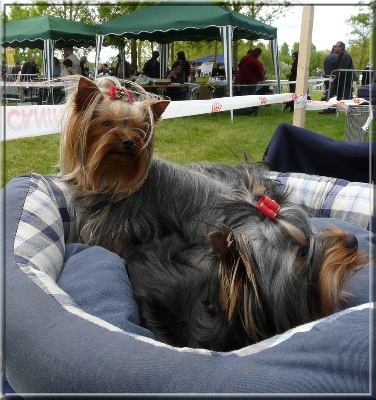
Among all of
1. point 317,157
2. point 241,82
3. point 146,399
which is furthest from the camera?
point 241,82

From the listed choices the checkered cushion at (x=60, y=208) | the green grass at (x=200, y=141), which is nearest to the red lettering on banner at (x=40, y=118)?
the checkered cushion at (x=60, y=208)

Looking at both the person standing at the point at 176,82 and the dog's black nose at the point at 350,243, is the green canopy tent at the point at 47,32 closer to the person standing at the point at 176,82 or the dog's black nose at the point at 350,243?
the person standing at the point at 176,82

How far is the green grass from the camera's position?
599cm

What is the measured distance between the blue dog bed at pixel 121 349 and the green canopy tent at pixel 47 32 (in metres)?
12.3

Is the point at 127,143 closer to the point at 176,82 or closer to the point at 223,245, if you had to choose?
the point at 223,245

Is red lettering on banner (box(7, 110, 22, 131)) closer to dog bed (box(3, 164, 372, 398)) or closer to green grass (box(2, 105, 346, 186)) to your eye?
green grass (box(2, 105, 346, 186))

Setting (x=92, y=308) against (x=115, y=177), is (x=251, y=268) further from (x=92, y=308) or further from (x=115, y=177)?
(x=115, y=177)

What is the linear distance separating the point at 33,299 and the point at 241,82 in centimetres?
1333

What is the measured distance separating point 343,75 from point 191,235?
33.5 ft

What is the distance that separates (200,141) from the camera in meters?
8.25

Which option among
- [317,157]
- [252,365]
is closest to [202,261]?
[252,365]

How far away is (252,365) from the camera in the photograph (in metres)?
1.40

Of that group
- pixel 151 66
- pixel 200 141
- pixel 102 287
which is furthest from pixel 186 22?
pixel 102 287

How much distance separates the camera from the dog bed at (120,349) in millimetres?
1354
